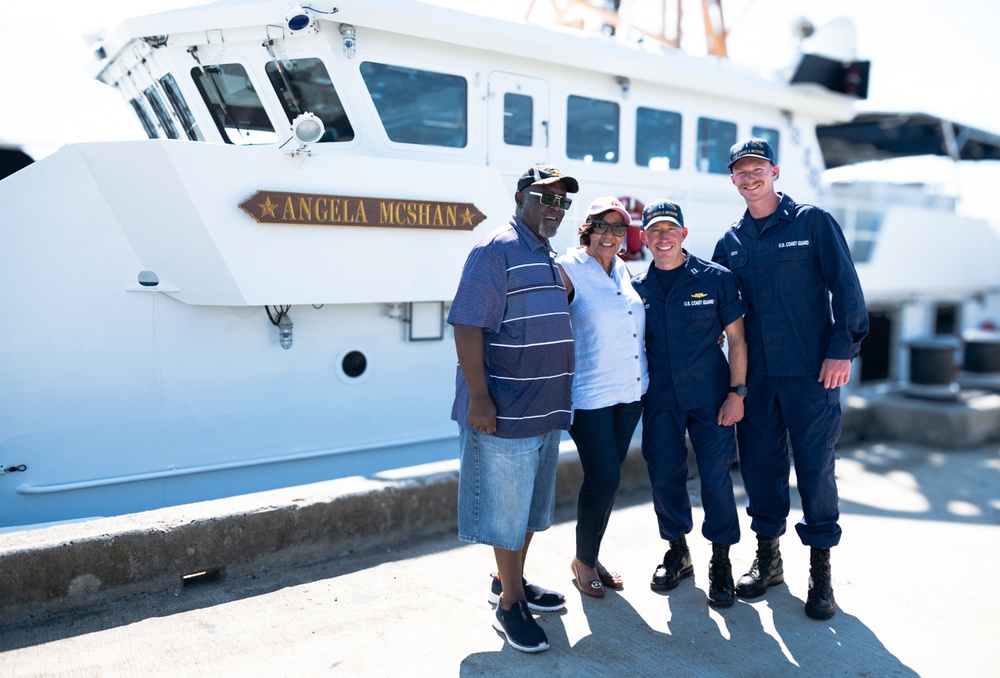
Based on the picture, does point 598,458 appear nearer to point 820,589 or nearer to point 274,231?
point 820,589

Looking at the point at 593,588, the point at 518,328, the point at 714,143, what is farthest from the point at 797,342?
the point at 714,143

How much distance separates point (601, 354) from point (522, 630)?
1.19 meters

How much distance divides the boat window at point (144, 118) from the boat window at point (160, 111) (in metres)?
0.19

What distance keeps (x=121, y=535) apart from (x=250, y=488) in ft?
5.41

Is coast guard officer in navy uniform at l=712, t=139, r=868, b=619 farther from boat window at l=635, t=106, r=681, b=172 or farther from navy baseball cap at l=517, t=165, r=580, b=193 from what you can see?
boat window at l=635, t=106, r=681, b=172

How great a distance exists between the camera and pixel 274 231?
15.1ft

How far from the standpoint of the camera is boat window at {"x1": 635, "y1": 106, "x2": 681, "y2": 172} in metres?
6.71

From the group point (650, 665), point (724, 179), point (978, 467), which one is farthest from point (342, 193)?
point (978, 467)

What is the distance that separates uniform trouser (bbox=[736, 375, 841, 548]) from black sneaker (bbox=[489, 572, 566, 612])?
1046 mm

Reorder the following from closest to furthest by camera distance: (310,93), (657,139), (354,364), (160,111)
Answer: (310,93) < (354,364) < (160,111) < (657,139)

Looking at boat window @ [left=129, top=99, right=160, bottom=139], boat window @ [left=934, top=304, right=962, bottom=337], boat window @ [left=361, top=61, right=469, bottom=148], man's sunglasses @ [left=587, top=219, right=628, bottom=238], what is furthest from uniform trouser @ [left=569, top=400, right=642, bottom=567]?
boat window @ [left=934, top=304, right=962, bottom=337]

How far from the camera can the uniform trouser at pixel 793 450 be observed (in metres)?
3.35

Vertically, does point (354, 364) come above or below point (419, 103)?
below

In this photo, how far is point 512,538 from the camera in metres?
2.97
